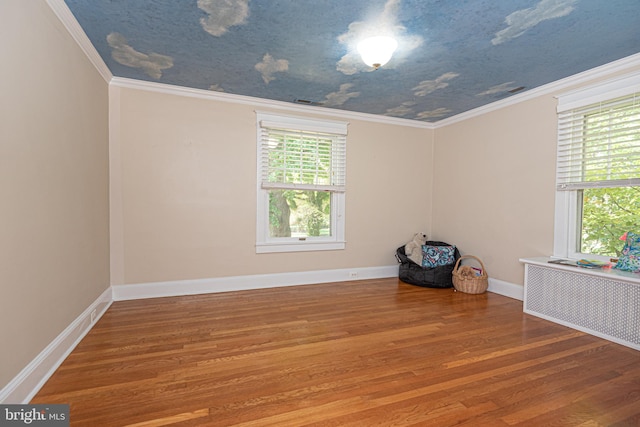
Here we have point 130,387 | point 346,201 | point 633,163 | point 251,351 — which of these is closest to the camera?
point 130,387

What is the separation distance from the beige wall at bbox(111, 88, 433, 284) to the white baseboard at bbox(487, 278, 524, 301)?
180 centimetres

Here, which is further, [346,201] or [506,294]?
[346,201]

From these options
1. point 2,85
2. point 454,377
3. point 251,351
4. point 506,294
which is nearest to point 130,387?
point 251,351

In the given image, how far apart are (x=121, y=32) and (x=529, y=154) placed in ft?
14.5

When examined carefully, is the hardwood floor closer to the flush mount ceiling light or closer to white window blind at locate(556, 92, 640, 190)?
white window blind at locate(556, 92, 640, 190)

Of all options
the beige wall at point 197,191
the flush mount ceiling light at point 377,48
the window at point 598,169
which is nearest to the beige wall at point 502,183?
the window at point 598,169

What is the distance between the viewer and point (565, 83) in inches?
132

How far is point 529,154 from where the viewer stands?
3.74 metres

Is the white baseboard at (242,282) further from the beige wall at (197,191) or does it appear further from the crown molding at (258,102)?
the crown molding at (258,102)

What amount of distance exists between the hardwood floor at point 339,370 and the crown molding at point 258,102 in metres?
2.52

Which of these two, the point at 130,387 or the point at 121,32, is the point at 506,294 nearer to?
the point at 130,387

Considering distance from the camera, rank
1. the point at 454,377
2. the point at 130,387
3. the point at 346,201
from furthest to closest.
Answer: the point at 346,201 → the point at 454,377 → the point at 130,387

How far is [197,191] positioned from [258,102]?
4.67 ft

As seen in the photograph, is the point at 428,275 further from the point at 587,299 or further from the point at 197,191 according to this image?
the point at 197,191
